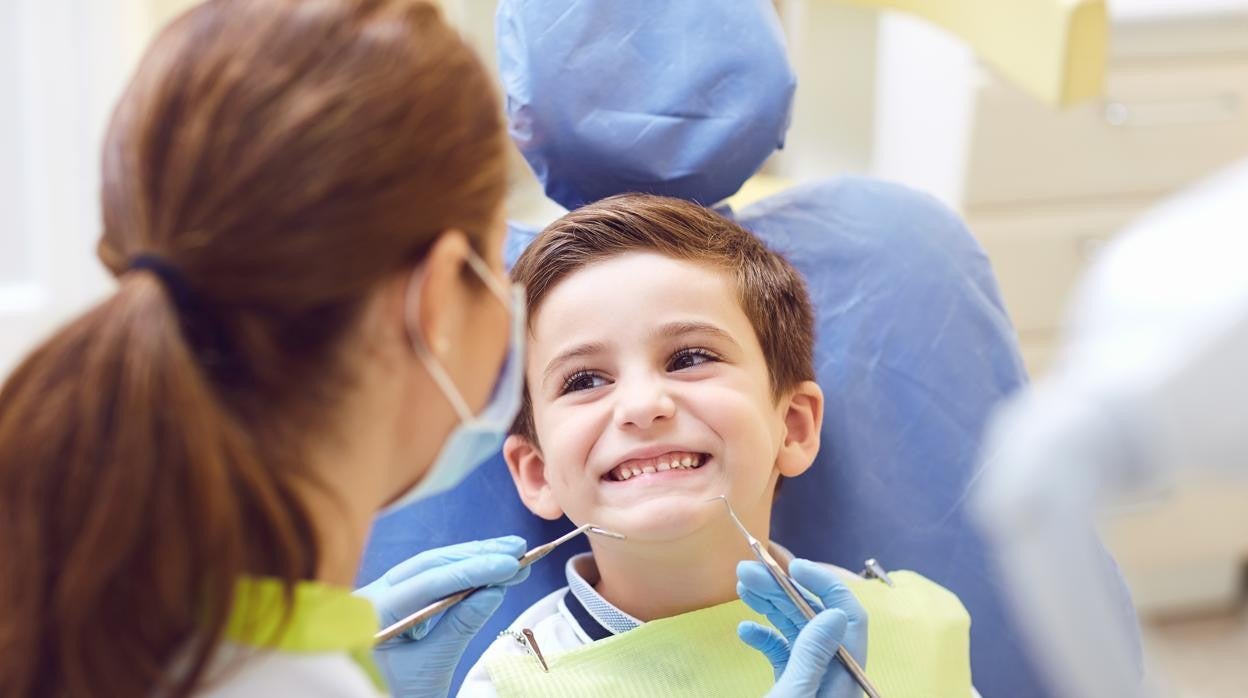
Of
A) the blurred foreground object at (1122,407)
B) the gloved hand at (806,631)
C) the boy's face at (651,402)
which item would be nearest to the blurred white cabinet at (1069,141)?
the boy's face at (651,402)

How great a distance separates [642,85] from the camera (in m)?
1.52

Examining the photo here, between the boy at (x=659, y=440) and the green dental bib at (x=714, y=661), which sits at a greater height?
the boy at (x=659, y=440)

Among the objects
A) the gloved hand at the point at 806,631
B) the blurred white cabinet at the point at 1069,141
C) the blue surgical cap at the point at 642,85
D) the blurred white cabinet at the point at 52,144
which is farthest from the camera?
the blurred white cabinet at the point at 52,144

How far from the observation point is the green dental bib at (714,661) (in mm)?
1335

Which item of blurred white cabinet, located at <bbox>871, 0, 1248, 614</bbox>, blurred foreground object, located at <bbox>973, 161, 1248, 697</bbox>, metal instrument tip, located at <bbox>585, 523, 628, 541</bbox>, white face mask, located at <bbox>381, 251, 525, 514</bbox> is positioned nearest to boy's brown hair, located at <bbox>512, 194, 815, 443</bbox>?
metal instrument tip, located at <bbox>585, 523, 628, 541</bbox>

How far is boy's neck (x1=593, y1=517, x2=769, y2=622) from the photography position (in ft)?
4.47

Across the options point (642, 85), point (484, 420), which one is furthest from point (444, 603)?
point (642, 85)

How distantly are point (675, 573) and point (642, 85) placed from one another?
0.51 metres

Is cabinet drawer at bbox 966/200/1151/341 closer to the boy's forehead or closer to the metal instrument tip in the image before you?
the boy's forehead

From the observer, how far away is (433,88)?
917 mm

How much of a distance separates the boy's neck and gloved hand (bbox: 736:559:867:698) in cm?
10

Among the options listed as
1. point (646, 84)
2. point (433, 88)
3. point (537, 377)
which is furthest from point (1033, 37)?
point (433, 88)

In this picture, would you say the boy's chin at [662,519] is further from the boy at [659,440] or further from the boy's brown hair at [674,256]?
the boy's brown hair at [674,256]

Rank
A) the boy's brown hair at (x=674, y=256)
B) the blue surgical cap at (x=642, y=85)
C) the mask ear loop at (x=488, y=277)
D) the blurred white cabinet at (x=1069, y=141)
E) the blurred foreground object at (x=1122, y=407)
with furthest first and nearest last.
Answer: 1. the blurred white cabinet at (x=1069, y=141)
2. the blue surgical cap at (x=642, y=85)
3. the boy's brown hair at (x=674, y=256)
4. the mask ear loop at (x=488, y=277)
5. the blurred foreground object at (x=1122, y=407)
